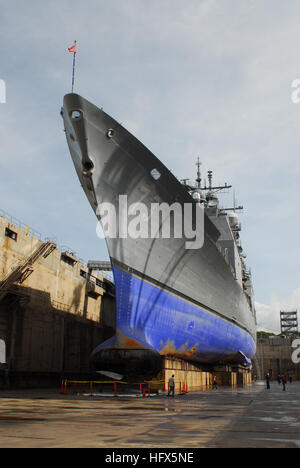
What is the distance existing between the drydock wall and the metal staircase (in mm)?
237

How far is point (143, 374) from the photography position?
1611 centimetres

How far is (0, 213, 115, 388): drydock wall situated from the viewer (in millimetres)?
22281

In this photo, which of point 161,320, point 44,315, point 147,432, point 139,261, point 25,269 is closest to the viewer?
point 147,432

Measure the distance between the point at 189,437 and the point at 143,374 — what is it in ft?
34.6

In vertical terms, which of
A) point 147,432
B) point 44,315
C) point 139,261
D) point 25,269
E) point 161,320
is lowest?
point 147,432

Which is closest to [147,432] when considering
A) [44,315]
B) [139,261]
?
[139,261]

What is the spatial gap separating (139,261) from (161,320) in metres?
2.70

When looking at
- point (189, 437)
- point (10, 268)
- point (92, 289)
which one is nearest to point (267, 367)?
point (92, 289)

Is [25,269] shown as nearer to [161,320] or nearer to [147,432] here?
[161,320]

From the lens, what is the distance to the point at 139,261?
17250 millimetres

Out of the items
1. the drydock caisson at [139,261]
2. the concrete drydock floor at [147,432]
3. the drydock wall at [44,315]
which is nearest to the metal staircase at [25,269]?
the drydock wall at [44,315]

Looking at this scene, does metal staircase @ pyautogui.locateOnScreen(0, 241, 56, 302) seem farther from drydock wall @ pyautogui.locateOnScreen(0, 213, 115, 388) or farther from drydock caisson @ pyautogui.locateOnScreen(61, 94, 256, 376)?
drydock caisson @ pyautogui.locateOnScreen(61, 94, 256, 376)

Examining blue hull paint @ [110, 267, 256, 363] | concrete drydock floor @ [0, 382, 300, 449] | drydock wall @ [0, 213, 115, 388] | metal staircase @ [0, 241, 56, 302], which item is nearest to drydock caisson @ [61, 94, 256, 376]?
blue hull paint @ [110, 267, 256, 363]
